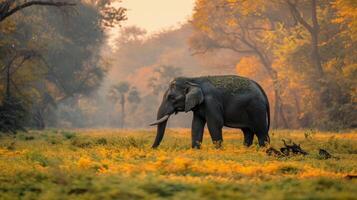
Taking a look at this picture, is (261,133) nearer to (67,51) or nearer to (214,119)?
(214,119)

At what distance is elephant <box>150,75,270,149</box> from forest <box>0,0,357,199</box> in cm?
97

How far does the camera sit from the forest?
10230 mm

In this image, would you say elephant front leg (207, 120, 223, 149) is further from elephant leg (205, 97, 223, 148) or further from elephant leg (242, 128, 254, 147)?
elephant leg (242, 128, 254, 147)

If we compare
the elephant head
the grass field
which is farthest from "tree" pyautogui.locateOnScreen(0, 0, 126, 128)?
the grass field

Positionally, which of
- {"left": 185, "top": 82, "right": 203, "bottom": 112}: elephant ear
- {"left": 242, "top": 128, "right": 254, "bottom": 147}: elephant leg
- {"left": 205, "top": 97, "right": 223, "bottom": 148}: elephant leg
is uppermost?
{"left": 185, "top": 82, "right": 203, "bottom": 112}: elephant ear

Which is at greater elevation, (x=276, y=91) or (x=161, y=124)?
(x=276, y=91)

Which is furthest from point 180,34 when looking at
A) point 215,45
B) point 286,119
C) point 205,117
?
point 205,117

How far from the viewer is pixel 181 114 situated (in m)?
87.2

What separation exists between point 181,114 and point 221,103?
67.6 metres

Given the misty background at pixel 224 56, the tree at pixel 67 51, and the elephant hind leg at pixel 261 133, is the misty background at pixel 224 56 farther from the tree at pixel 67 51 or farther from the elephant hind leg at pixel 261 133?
the elephant hind leg at pixel 261 133

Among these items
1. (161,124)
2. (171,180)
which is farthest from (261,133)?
(171,180)

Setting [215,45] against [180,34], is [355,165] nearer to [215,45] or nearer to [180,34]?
[215,45]

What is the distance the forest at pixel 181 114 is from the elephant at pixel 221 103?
0.97m

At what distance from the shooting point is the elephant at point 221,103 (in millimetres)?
19500
